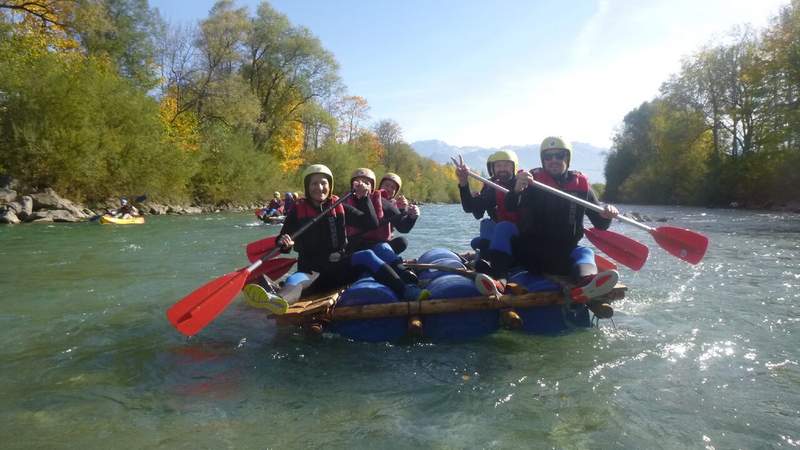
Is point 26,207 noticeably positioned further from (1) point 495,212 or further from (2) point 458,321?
(2) point 458,321

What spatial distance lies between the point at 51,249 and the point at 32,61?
11.5 metres

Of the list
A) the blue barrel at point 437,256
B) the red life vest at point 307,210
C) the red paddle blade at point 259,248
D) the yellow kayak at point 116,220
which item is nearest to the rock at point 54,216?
the yellow kayak at point 116,220

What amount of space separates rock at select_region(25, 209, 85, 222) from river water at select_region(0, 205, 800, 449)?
12.4 meters

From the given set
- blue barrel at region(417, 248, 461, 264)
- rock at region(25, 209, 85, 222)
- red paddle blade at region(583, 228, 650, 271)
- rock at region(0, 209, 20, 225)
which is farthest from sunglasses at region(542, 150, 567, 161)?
rock at region(25, 209, 85, 222)

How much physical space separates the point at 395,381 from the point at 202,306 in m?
1.78

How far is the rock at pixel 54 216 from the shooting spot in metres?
16.2

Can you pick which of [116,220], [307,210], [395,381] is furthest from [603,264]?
[116,220]

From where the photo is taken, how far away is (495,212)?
18.9ft

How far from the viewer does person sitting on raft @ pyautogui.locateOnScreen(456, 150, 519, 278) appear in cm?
465

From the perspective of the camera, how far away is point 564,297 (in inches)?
165

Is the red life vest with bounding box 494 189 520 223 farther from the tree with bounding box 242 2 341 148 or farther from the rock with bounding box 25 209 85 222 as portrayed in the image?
the tree with bounding box 242 2 341 148

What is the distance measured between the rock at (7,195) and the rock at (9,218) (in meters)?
1.07

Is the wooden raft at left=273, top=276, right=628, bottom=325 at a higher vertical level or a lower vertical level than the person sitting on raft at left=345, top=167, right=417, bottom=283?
lower

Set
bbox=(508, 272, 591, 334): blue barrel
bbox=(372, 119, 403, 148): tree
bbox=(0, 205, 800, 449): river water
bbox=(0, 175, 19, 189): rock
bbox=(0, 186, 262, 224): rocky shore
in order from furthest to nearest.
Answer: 1. bbox=(372, 119, 403, 148): tree
2. bbox=(0, 175, 19, 189): rock
3. bbox=(0, 186, 262, 224): rocky shore
4. bbox=(508, 272, 591, 334): blue barrel
5. bbox=(0, 205, 800, 449): river water
